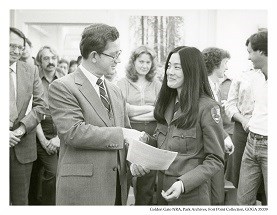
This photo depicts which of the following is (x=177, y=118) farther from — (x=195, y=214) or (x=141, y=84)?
(x=141, y=84)

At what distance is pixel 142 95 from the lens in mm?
2043

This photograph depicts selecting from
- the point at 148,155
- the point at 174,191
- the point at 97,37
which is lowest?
the point at 174,191

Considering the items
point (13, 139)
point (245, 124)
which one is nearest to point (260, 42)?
point (245, 124)

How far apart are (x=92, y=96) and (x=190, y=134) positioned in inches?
14.5

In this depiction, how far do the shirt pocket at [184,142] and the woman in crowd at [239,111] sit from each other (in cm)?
57

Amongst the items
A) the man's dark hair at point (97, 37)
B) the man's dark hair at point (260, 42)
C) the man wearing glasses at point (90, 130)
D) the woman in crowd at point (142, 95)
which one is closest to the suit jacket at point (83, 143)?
the man wearing glasses at point (90, 130)

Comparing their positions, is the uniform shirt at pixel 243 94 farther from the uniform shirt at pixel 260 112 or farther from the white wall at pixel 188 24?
the white wall at pixel 188 24

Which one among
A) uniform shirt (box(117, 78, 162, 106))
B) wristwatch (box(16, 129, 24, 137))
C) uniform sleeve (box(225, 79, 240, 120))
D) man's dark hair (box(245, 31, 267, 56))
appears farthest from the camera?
uniform shirt (box(117, 78, 162, 106))

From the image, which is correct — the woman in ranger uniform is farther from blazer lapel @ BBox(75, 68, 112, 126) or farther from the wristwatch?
the wristwatch

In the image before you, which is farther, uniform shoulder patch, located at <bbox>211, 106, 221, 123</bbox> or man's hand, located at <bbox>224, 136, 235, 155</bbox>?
man's hand, located at <bbox>224, 136, 235, 155</bbox>

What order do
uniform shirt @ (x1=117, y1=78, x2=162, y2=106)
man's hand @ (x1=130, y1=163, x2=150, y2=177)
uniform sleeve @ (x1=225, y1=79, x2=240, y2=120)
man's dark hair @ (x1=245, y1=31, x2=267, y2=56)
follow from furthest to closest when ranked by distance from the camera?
uniform shirt @ (x1=117, y1=78, x2=162, y2=106), uniform sleeve @ (x1=225, y1=79, x2=240, y2=120), man's dark hair @ (x1=245, y1=31, x2=267, y2=56), man's hand @ (x1=130, y1=163, x2=150, y2=177)

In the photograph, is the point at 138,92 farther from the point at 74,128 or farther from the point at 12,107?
the point at 74,128

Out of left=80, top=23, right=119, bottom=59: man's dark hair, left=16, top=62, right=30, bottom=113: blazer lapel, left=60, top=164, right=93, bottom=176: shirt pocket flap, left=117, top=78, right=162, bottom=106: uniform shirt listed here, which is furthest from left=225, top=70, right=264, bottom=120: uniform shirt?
left=16, top=62, right=30, bottom=113: blazer lapel

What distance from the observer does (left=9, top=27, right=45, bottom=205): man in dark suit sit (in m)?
1.64
